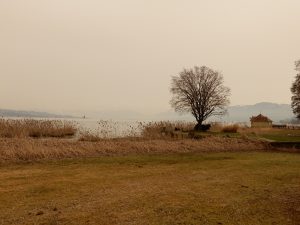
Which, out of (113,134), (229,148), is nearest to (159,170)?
(229,148)

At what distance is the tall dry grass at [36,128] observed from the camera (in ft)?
93.7

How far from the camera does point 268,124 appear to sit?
184 ft

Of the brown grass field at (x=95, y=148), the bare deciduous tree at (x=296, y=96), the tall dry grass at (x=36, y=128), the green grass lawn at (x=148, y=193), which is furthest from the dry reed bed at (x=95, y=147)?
the bare deciduous tree at (x=296, y=96)

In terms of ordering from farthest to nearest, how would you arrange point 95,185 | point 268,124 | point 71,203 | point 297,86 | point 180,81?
point 268,124 → point 180,81 → point 297,86 → point 95,185 → point 71,203

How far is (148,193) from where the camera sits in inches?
424

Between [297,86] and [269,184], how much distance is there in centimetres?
3640

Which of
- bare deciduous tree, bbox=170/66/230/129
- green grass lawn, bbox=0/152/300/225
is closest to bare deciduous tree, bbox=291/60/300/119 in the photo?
bare deciduous tree, bbox=170/66/230/129

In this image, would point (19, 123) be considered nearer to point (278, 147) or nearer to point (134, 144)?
point (134, 144)

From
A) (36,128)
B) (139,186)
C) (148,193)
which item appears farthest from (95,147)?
(36,128)

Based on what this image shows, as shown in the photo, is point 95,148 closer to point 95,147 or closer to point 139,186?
point 95,147

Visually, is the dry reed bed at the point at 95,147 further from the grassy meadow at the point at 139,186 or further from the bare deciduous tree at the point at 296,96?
the bare deciduous tree at the point at 296,96

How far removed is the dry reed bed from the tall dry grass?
6.09 metres

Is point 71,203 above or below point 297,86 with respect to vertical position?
below

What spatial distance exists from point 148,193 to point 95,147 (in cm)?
1070
